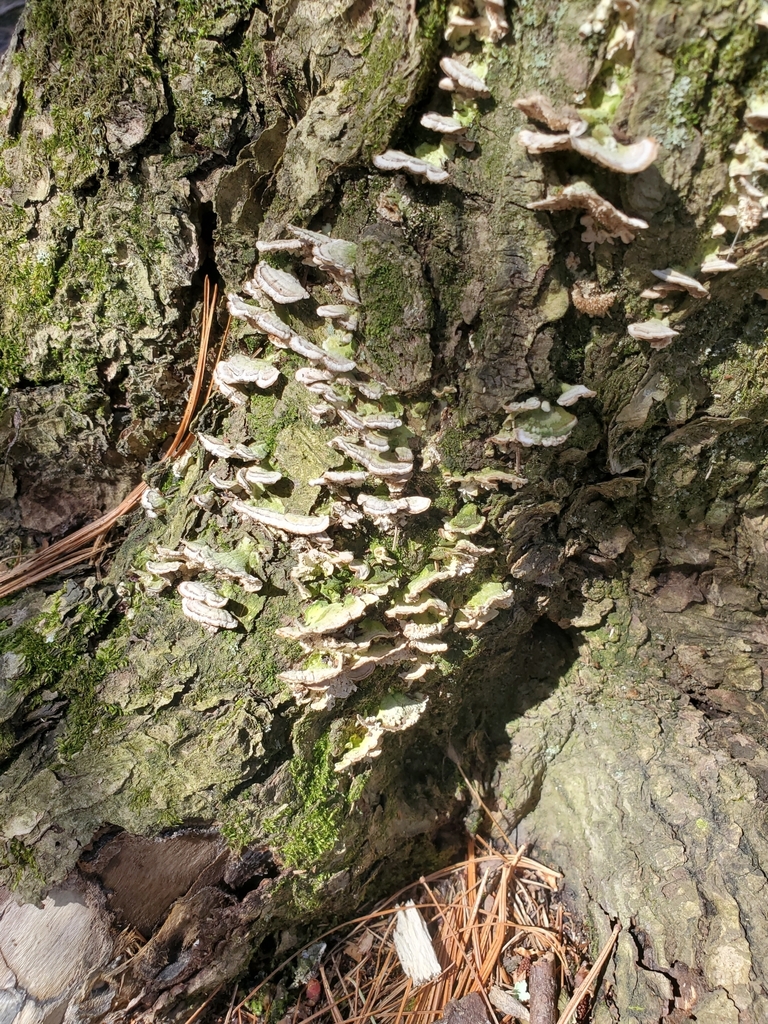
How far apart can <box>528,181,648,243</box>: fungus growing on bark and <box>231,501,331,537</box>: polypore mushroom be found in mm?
1285

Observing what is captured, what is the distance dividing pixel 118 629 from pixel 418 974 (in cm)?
239

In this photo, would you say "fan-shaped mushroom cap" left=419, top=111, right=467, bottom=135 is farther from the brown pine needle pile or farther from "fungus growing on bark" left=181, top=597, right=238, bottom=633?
the brown pine needle pile

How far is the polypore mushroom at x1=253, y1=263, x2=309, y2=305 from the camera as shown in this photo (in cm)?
222

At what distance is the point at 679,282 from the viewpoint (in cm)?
197

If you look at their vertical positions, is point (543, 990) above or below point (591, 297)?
below

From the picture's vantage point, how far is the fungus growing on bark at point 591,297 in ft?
6.98

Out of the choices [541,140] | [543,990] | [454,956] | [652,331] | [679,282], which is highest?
[541,140]

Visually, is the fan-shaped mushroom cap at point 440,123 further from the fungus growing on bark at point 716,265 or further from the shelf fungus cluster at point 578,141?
the fungus growing on bark at point 716,265

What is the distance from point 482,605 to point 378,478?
0.81 metres

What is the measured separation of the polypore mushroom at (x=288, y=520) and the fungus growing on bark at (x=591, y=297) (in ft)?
3.88

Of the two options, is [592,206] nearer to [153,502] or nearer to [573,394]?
[573,394]

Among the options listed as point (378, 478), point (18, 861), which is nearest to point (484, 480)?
point (378, 478)

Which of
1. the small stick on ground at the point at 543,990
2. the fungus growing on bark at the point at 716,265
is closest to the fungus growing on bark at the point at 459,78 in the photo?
the fungus growing on bark at the point at 716,265

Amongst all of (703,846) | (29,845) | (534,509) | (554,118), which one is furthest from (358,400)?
(703,846)
